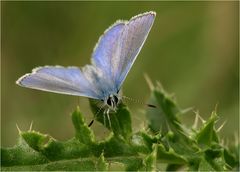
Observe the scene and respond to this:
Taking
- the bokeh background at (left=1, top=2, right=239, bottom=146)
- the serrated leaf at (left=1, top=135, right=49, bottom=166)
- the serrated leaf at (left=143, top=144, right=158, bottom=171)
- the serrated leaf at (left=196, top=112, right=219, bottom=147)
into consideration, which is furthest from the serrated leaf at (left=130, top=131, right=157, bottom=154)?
the bokeh background at (left=1, top=2, right=239, bottom=146)

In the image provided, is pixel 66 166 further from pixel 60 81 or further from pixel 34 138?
pixel 60 81

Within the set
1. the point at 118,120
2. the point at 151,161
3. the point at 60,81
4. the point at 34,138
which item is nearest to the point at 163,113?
the point at 118,120

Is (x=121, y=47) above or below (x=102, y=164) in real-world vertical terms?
above

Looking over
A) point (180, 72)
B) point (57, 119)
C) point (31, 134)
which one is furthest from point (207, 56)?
point (31, 134)

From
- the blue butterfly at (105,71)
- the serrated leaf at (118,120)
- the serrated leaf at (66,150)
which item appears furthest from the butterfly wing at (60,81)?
the serrated leaf at (66,150)

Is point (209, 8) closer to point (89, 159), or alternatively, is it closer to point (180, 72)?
point (180, 72)
